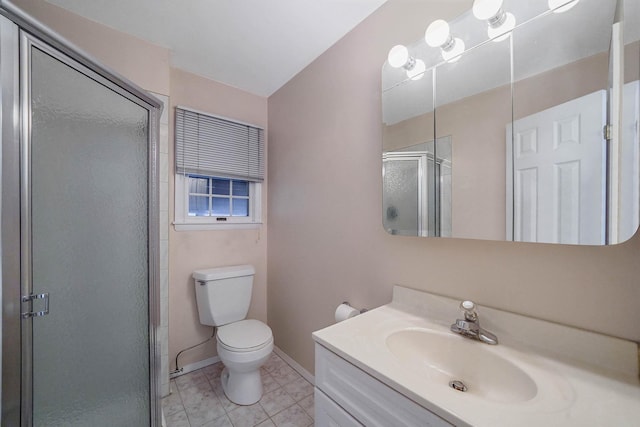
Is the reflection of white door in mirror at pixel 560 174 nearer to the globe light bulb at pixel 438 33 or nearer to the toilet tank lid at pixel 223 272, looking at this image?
the globe light bulb at pixel 438 33

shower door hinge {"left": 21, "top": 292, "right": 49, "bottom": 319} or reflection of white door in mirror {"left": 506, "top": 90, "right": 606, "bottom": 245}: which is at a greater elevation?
reflection of white door in mirror {"left": 506, "top": 90, "right": 606, "bottom": 245}

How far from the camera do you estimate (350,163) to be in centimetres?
152

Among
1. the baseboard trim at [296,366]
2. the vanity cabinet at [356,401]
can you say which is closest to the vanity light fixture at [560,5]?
the vanity cabinet at [356,401]

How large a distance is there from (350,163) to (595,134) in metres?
1.01

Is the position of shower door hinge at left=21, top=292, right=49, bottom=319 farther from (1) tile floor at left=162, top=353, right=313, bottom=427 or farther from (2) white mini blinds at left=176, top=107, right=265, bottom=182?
(2) white mini blinds at left=176, top=107, right=265, bottom=182

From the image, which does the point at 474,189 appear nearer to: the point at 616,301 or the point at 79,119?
the point at 616,301

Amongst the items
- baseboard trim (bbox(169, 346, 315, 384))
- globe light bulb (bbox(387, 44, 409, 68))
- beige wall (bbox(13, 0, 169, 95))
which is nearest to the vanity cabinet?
baseboard trim (bbox(169, 346, 315, 384))

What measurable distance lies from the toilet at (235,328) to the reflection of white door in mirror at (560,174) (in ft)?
5.03

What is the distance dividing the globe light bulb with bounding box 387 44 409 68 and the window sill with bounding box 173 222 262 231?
166 cm

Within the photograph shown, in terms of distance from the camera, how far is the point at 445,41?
1.03m

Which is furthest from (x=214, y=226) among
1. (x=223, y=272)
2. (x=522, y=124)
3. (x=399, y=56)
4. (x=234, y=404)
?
(x=522, y=124)

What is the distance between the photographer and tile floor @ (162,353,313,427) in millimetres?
1478

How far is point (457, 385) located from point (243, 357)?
119 centimetres

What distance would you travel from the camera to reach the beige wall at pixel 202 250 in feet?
6.19
